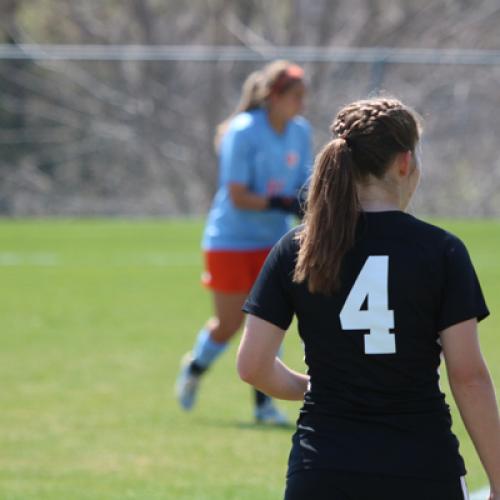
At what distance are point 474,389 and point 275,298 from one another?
520 mm

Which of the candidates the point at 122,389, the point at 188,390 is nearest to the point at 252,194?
the point at 188,390

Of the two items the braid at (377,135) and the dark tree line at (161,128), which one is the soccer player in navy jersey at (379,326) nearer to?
the braid at (377,135)

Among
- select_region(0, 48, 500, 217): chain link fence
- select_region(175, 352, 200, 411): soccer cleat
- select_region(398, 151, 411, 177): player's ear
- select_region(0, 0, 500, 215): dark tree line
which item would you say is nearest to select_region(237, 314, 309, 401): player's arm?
select_region(398, 151, 411, 177): player's ear

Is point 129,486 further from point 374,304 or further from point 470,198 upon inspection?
point 470,198

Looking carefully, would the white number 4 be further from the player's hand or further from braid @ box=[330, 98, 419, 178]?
the player's hand

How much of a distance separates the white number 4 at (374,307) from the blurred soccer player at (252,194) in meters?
4.14

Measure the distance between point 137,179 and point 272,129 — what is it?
11256mm

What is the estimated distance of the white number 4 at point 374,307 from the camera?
292cm

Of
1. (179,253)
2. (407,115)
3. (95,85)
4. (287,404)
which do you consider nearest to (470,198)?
(179,253)

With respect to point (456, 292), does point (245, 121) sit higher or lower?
lower

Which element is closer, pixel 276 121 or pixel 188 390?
pixel 276 121

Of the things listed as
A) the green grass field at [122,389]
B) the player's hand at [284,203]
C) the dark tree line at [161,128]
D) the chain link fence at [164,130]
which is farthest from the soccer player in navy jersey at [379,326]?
the chain link fence at [164,130]

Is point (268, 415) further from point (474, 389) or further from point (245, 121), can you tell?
point (474, 389)

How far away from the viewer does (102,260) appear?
54.6 feet
